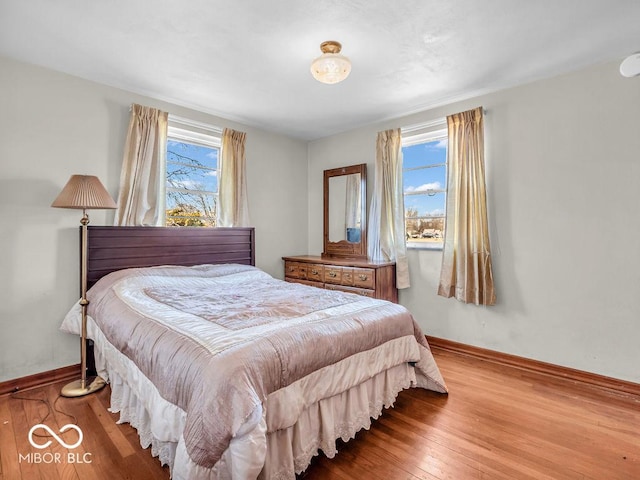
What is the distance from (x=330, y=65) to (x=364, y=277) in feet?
6.72

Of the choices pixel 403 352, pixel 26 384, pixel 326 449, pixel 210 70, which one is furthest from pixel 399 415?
pixel 210 70

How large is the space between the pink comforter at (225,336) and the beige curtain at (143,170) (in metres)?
0.63

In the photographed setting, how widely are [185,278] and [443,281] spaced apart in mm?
2511

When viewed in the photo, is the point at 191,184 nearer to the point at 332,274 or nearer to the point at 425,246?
the point at 332,274

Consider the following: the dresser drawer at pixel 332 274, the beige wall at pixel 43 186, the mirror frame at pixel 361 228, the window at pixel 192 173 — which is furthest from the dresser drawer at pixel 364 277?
the beige wall at pixel 43 186

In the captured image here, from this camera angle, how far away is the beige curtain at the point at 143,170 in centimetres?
298

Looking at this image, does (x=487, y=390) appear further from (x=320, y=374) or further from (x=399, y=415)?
(x=320, y=374)

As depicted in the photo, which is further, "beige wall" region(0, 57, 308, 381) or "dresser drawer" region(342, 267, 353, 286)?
"dresser drawer" region(342, 267, 353, 286)

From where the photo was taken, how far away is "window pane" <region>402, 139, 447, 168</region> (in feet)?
11.6

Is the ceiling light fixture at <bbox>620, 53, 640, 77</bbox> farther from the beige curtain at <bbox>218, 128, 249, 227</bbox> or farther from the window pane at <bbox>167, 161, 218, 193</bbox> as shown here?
the window pane at <bbox>167, 161, 218, 193</bbox>

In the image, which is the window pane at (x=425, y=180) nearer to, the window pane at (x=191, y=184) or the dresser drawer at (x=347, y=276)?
the dresser drawer at (x=347, y=276)

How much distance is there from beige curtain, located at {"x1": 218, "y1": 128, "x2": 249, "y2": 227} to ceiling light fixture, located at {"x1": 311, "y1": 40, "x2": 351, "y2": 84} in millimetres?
1788

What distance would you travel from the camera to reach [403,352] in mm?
2141

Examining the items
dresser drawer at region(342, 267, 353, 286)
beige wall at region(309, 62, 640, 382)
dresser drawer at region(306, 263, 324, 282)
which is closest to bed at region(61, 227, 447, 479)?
dresser drawer at region(342, 267, 353, 286)
